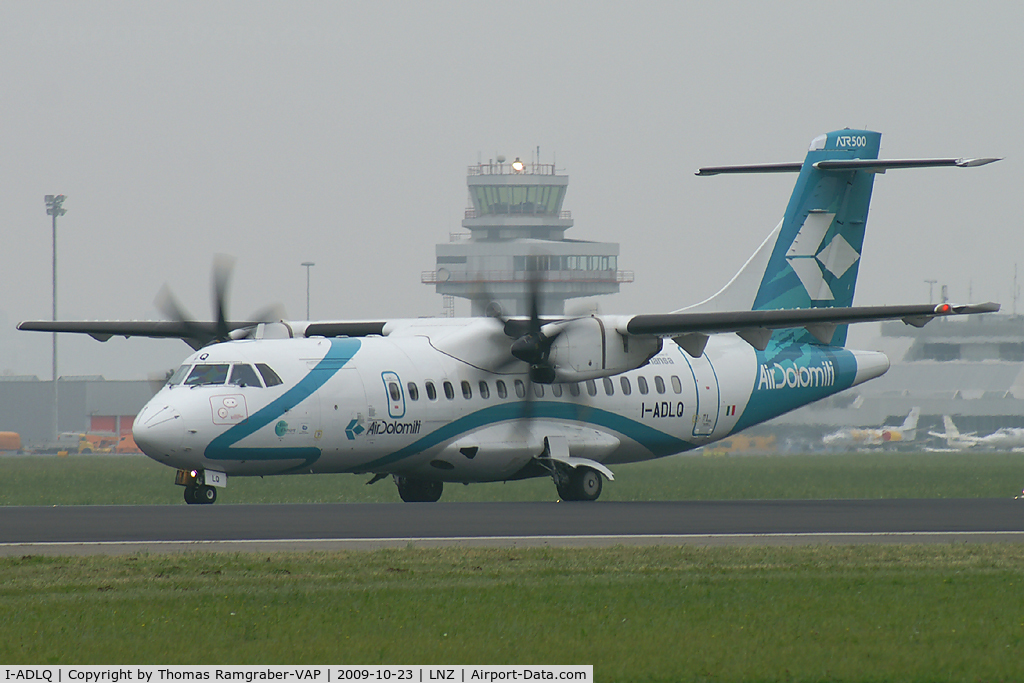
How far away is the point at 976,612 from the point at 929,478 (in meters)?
29.9

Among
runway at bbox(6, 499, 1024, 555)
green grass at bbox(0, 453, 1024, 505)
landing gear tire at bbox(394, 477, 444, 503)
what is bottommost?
green grass at bbox(0, 453, 1024, 505)

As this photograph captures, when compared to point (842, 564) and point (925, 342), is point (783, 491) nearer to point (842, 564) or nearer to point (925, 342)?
point (842, 564)

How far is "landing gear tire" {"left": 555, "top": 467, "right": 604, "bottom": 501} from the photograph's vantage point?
2766 centimetres

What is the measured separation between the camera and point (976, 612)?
12.2 m

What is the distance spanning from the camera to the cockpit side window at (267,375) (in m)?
24.7

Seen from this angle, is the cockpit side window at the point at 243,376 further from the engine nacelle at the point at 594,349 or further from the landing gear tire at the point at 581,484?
the landing gear tire at the point at 581,484

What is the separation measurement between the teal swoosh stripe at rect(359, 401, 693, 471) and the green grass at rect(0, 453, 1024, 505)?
1438mm

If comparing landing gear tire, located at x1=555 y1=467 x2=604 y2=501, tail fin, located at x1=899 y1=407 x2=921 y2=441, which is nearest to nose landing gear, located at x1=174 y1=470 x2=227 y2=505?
landing gear tire, located at x1=555 y1=467 x2=604 y2=501

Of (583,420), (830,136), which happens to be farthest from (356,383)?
(830,136)

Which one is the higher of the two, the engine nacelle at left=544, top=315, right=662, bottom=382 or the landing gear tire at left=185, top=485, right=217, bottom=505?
the engine nacelle at left=544, top=315, right=662, bottom=382

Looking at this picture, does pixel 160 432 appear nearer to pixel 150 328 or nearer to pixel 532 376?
pixel 150 328

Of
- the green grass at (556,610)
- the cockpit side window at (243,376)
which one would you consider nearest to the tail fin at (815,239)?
the cockpit side window at (243,376)

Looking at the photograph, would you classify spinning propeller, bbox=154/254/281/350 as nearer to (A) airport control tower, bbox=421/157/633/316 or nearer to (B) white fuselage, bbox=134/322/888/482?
(B) white fuselage, bbox=134/322/888/482

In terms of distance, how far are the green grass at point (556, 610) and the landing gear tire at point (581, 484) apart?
1108 centimetres
